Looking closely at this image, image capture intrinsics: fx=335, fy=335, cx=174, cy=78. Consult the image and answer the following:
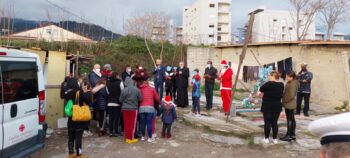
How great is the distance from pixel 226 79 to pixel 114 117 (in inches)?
151

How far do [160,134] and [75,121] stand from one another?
8.95 feet

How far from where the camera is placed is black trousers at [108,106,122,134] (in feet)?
26.5

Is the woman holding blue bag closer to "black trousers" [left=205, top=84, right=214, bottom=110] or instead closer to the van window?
the van window

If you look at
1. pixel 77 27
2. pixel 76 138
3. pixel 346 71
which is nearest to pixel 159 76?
pixel 76 138

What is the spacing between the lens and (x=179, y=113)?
35.8ft

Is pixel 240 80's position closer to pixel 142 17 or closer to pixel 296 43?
pixel 296 43

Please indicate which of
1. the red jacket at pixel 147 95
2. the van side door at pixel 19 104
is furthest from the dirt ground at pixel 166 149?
the van side door at pixel 19 104

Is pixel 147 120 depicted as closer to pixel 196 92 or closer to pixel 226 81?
pixel 196 92

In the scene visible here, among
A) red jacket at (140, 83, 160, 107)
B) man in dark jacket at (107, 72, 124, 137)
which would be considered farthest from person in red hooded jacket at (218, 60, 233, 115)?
man in dark jacket at (107, 72, 124, 137)

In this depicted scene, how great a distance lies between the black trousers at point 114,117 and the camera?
8070 millimetres

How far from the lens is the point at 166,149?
740 cm

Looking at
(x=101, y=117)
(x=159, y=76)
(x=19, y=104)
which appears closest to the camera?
(x=19, y=104)

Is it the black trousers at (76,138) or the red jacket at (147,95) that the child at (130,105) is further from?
the black trousers at (76,138)

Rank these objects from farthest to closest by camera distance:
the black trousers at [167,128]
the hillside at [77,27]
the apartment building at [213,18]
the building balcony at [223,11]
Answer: the building balcony at [223,11] < the apartment building at [213,18] < the hillside at [77,27] < the black trousers at [167,128]
